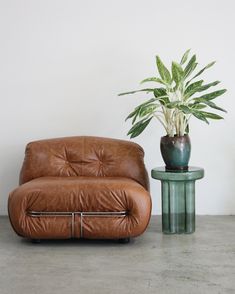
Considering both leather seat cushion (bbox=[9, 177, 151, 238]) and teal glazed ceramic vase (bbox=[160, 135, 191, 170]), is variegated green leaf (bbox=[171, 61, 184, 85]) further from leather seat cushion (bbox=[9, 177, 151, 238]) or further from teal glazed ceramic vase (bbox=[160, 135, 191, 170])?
leather seat cushion (bbox=[9, 177, 151, 238])

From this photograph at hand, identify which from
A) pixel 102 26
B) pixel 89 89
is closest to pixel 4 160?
pixel 89 89

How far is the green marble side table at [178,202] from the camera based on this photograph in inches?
162

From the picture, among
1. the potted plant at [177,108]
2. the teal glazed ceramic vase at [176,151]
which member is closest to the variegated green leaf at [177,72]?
the potted plant at [177,108]

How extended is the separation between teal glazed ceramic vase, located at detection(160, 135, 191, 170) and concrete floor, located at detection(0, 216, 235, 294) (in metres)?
0.56

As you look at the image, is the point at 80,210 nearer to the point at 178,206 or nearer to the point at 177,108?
the point at 178,206

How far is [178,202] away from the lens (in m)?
4.13

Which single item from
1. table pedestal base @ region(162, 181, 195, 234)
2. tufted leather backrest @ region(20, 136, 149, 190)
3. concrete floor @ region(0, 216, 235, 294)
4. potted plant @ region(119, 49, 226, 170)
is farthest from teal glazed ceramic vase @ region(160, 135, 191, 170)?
concrete floor @ region(0, 216, 235, 294)

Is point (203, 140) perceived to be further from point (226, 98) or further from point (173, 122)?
point (173, 122)

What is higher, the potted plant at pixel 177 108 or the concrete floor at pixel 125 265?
the potted plant at pixel 177 108

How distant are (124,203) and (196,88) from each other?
1.09 m

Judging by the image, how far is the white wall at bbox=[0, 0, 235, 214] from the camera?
16.0ft

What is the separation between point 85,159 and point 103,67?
99 cm

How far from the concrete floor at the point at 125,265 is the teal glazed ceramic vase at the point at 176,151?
0.56 m

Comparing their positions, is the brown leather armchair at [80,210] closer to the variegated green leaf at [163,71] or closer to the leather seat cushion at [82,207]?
the leather seat cushion at [82,207]
